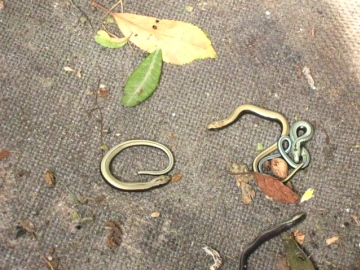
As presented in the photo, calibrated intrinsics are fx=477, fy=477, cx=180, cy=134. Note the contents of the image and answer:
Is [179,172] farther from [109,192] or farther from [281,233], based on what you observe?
[281,233]

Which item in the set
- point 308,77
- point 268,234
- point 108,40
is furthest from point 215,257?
point 108,40

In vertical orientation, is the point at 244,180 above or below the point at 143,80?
below

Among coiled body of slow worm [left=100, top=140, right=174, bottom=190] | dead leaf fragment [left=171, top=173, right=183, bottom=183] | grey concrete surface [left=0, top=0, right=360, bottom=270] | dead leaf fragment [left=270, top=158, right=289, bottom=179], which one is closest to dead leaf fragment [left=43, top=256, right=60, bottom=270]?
grey concrete surface [left=0, top=0, right=360, bottom=270]

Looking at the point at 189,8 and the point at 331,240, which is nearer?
the point at 331,240

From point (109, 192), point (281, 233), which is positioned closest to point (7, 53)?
point (109, 192)

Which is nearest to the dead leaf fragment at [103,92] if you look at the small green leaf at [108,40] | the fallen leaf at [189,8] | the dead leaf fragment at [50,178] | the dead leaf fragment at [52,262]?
the small green leaf at [108,40]

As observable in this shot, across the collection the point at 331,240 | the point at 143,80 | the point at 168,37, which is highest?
the point at 168,37

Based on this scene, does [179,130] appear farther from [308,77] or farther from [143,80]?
[308,77]
